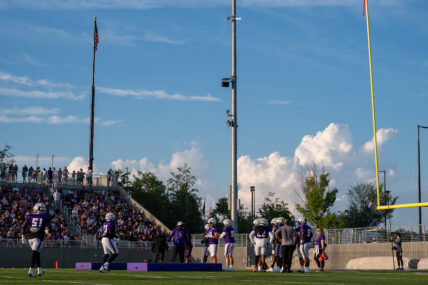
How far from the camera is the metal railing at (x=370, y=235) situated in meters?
36.1

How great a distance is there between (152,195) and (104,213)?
2749 cm

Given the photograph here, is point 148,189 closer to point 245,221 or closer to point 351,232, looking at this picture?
point 245,221

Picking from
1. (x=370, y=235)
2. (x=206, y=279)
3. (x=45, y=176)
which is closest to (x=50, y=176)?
(x=45, y=176)

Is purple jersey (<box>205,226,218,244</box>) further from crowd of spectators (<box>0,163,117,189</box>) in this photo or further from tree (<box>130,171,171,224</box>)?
tree (<box>130,171,171,224</box>)

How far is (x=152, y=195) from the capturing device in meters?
72.6

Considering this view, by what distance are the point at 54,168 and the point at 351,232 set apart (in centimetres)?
2089

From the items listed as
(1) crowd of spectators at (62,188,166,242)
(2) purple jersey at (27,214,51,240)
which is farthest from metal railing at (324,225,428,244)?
(2) purple jersey at (27,214,51,240)

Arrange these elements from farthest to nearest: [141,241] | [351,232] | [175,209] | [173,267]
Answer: [175,209]
[141,241]
[351,232]
[173,267]

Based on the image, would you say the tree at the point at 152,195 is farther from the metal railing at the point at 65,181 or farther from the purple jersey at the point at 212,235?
the purple jersey at the point at 212,235

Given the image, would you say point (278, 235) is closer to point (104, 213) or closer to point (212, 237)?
point (212, 237)

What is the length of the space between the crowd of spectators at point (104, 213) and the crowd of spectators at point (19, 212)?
131cm

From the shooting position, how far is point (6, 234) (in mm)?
39250

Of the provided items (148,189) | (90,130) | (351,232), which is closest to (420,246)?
(351,232)

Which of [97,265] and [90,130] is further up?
[90,130]
